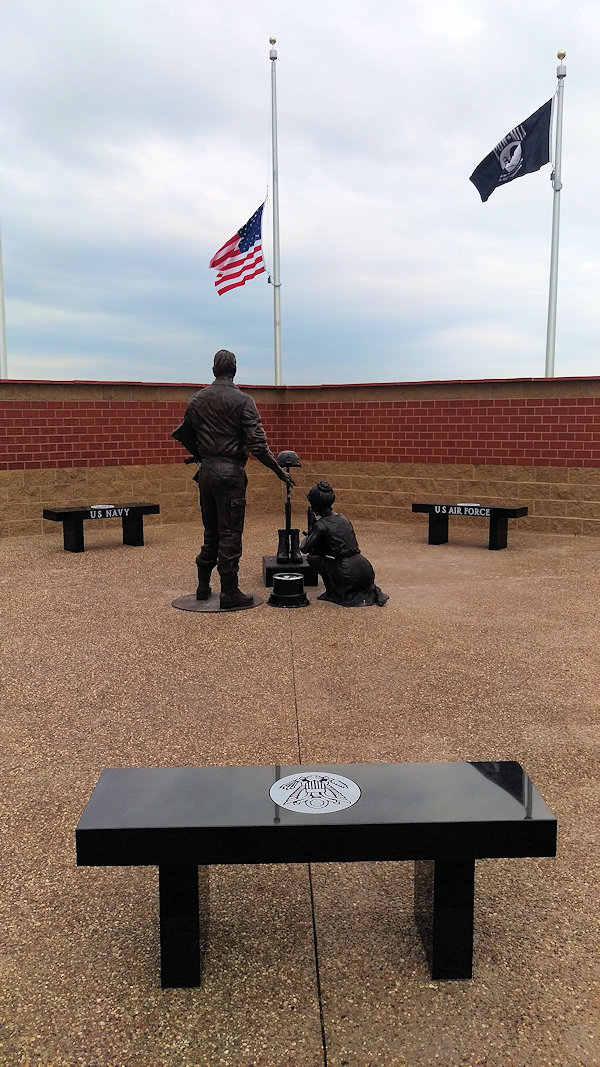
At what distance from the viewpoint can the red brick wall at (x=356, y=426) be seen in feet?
36.3

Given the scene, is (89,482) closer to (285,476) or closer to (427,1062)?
(285,476)

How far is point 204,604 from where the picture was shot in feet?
22.6

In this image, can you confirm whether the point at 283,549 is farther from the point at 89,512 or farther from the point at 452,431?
the point at 452,431

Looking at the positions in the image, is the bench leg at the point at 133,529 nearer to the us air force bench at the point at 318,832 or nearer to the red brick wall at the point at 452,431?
the red brick wall at the point at 452,431

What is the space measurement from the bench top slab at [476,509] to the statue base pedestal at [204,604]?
3.87 metres

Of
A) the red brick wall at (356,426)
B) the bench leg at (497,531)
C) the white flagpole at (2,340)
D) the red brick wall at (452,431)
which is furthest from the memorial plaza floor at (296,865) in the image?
the white flagpole at (2,340)

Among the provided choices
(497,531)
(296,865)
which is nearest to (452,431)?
(497,531)

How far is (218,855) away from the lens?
210cm

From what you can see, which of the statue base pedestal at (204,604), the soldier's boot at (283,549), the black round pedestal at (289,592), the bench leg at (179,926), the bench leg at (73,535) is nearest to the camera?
the bench leg at (179,926)

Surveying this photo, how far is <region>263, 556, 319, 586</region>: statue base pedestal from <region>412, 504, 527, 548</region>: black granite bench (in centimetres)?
293

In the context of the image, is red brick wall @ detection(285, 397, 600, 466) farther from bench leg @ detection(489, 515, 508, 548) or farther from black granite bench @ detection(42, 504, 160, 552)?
black granite bench @ detection(42, 504, 160, 552)

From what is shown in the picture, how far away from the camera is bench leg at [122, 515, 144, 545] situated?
33.6 ft

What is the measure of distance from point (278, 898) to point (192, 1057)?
2.29ft

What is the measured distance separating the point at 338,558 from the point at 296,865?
13.9 feet
